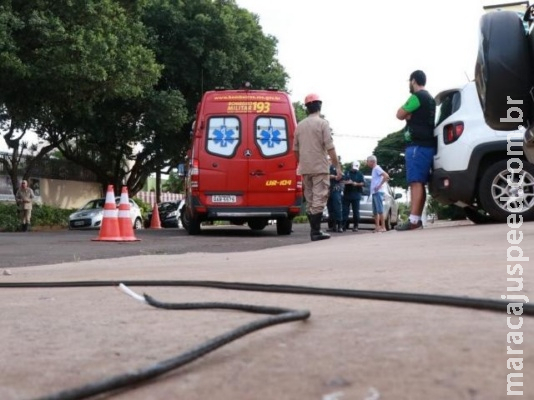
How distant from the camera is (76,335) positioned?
2.53 metres

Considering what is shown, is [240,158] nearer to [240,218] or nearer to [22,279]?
[240,218]

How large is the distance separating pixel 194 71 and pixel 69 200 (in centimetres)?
975

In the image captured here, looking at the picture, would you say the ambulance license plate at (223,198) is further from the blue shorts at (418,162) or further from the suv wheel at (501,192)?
the suv wheel at (501,192)

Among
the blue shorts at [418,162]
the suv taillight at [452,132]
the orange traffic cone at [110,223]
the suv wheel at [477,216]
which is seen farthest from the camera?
the orange traffic cone at [110,223]

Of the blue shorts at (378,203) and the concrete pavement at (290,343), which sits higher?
the blue shorts at (378,203)

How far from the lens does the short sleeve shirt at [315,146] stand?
347 inches

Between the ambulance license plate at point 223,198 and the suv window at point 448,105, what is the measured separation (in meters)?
4.14

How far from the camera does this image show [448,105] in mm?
8945

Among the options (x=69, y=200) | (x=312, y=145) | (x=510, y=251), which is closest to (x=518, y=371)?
(x=510, y=251)

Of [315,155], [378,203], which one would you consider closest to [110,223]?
[315,155]

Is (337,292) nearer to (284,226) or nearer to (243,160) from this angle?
(243,160)

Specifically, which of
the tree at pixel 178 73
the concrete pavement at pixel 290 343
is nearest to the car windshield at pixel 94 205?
the tree at pixel 178 73

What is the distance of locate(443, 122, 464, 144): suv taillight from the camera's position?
858 cm

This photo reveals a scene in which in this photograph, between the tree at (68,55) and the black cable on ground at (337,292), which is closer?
the black cable on ground at (337,292)
